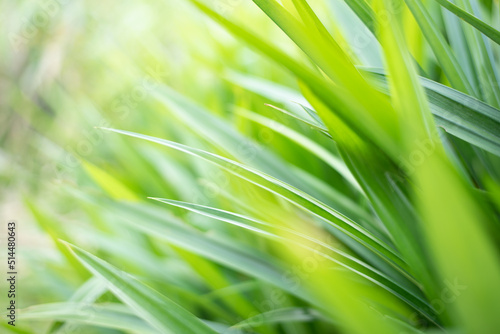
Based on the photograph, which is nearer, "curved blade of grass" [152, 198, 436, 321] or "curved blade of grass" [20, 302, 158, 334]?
"curved blade of grass" [152, 198, 436, 321]

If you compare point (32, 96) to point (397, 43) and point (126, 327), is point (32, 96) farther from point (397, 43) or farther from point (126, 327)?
point (397, 43)

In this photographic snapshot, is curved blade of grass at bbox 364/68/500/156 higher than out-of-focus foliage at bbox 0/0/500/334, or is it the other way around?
curved blade of grass at bbox 364/68/500/156

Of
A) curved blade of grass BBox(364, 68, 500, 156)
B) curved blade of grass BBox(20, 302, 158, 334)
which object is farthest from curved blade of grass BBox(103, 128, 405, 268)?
curved blade of grass BBox(20, 302, 158, 334)

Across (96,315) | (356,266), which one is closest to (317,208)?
(356,266)

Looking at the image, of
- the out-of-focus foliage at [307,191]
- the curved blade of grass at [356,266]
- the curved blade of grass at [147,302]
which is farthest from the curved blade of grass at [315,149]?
the curved blade of grass at [147,302]

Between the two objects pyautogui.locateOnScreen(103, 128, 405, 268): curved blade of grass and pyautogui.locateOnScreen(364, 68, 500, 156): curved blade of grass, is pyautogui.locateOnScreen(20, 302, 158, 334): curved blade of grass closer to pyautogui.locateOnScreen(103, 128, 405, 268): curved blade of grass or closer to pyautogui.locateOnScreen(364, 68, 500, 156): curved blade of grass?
pyautogui.locateOnScreen(103, 128, 405, 268): curved blade of grass

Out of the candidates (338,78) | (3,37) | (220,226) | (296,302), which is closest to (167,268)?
(220,226)

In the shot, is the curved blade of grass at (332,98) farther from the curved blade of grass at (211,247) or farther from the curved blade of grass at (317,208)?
the curved blade of grass at (211,247)

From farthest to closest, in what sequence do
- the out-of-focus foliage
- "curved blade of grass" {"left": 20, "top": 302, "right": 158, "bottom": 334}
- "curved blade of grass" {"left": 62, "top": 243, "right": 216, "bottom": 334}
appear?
"curved blade of grass" {"left": 20, "top": 302, "right": 158, "bottom": 334} → "curved blade of grass" {"left": 62, "top": 243, "right": 216, "bottom": 334} → the out-of-focus foliage
